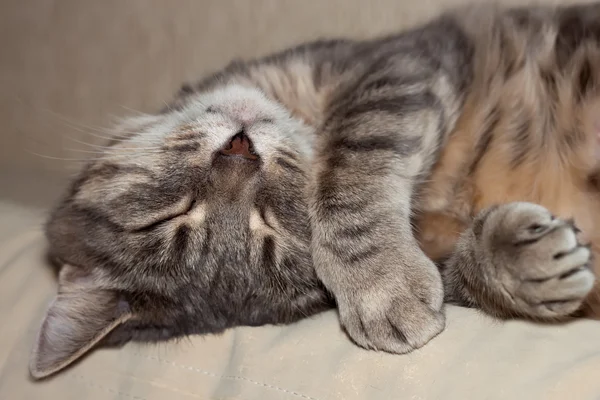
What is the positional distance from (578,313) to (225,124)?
78 centimetres

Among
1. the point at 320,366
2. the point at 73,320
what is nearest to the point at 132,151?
the point at 73,320

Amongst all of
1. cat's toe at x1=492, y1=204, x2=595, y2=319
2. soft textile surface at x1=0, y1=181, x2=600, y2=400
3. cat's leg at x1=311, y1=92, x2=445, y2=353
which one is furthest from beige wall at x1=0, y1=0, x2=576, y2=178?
cat's toe at x1=492, y1=204, x2=595, y2=319

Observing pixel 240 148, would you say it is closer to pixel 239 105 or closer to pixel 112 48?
pixel 239 105

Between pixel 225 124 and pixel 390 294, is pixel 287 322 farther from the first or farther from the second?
pixel 225 124

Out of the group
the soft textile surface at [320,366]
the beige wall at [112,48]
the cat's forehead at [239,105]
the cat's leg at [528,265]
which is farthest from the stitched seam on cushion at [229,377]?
the beige wall at [112,48]

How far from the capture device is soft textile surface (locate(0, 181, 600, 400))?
969 millimetres

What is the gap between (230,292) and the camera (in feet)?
4.04

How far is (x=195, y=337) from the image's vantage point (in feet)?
4.01

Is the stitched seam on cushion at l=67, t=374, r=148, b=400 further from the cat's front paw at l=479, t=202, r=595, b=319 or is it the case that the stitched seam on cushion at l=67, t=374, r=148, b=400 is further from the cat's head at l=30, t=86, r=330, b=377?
the cat's front paw at l=479, t=202, r=595, b=319

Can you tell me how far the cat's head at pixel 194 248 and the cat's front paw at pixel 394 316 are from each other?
0.17 m

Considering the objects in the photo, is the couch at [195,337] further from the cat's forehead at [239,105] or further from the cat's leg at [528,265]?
the cat's forehead at [239,105]

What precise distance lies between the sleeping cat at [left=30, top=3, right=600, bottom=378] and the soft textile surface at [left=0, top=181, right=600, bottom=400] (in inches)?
1.5

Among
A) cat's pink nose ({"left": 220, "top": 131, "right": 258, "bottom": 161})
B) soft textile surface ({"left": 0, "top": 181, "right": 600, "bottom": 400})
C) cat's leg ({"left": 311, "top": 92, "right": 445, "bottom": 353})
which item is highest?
cat's pink nose ({"left": 220, "top": 131, "right": 258, "bottom": 161})

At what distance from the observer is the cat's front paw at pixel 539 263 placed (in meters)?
1.01
